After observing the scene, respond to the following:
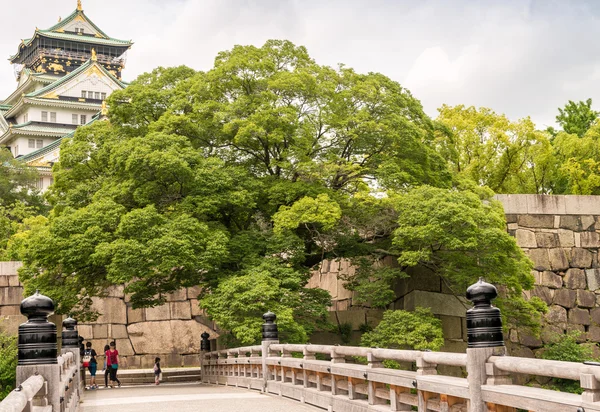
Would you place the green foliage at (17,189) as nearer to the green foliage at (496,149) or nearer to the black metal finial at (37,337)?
the green foliage at (496,149)

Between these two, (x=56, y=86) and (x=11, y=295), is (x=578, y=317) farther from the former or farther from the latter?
(x=56, y=86)

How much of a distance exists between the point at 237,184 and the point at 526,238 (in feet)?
30.4

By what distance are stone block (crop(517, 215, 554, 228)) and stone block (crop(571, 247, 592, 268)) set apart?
110 centimetres

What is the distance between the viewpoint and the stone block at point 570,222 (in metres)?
23.9

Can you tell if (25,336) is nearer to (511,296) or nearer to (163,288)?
(163,288)

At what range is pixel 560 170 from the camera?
88.4 feet

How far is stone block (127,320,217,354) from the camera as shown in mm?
28219

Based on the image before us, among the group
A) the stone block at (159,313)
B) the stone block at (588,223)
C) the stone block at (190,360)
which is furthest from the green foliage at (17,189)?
the stone block at (588,223)

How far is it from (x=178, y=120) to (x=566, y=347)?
12176mm

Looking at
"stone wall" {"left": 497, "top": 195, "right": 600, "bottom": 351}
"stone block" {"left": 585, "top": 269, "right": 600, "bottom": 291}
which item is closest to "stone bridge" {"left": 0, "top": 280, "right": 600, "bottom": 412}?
"stone wall" {"left": 497, "top": 195, "right": 600, "bottom": 351}

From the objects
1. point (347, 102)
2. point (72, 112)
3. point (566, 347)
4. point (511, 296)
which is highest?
point (72, 112)

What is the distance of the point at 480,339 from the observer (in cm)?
626

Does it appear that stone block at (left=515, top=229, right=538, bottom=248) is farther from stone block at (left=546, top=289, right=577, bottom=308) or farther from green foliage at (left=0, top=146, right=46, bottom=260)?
green foliage at (left=0, top=146, right=46, bottom=260)

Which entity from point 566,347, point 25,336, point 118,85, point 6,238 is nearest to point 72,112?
point 118,85
